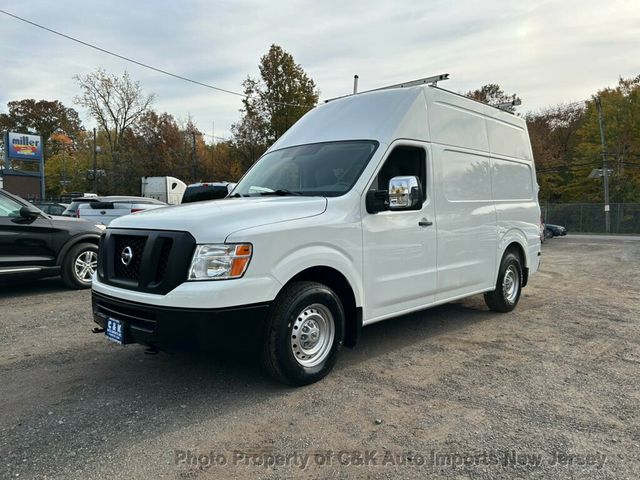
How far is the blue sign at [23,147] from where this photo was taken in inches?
1427

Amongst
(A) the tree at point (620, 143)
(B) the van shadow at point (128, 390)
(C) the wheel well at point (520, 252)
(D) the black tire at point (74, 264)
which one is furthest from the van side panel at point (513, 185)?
(A) the tree at point (620, 143)

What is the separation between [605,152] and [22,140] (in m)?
46.2

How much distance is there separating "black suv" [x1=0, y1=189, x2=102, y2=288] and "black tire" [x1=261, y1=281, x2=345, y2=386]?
545 centimetres

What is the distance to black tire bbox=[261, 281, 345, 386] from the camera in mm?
3664

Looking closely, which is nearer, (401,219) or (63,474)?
(63,474)

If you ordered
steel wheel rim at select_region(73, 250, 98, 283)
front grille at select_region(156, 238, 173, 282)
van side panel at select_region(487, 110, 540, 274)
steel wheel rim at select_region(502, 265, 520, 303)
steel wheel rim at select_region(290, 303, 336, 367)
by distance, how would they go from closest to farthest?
1. front grille at select_region(156, 238, 173, 282)
2. steel wheel rim at select_region(290, 303, 336, 367)
3. van side panel at select_region(487, 110, 540, 274)
4. steel wheel rim at select_region(502, 265, 520, 303)
5. steel wheel rim at select_region(73, 250, 98, 283)

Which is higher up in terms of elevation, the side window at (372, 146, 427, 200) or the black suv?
the side window at (372, 146, 427, 200)

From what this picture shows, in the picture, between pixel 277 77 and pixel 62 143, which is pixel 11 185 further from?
pixel 62 143

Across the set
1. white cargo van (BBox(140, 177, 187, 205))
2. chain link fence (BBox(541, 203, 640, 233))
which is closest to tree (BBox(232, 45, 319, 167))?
white cargo van (BBox(140, 177, 187, 205))

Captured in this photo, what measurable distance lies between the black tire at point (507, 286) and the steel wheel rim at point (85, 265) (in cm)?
625

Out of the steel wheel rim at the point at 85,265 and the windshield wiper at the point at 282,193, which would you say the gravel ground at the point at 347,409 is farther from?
the steel wheel rim at the point at 85,265

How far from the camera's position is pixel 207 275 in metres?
3.39

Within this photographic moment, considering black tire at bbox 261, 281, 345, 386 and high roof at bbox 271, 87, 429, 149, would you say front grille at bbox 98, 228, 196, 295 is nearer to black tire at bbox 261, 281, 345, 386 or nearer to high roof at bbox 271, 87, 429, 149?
black tire at bbox 261, 281, 345, 386

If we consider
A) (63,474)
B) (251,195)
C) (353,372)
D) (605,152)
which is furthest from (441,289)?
(605,152)
